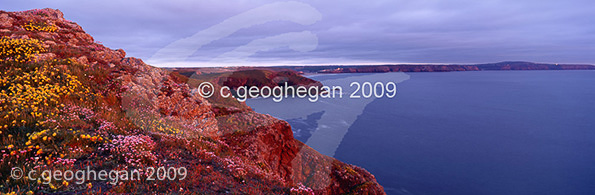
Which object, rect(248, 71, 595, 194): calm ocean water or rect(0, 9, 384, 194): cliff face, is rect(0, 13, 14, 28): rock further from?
rect(248, 71, 595, 194): calm ocean water

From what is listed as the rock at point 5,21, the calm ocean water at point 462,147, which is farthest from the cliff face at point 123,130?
the calm ocean water at point 462,147

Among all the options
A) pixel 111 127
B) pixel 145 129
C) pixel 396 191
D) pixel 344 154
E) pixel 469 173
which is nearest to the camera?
pixel 111 127

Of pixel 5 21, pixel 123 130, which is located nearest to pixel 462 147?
pixel 123 130

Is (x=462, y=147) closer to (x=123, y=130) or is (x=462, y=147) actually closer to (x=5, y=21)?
(x=123, y=130)

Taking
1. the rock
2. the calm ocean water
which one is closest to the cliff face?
the rock

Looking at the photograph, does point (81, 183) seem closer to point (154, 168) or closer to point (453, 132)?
point (154, 168)

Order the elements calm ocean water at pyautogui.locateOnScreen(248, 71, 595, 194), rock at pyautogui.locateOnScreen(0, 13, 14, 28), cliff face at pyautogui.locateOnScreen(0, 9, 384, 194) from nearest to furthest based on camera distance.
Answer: cliff face at pyautogui.locateOnScreen(0, 9, 384, 194)
rock at pyautogui.locateOnScreen(0, 13, 14, 28)
calm ocean water at pyautogui.locateOnScreen(248, 71, 595, 194)

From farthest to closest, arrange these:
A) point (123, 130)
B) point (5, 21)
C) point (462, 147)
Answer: point (462, 147)
point (5, 21)
point (123, 130)

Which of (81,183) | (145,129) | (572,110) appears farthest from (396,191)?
(572,110)
